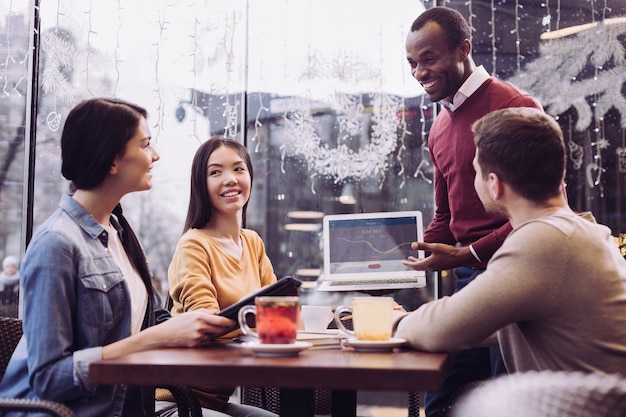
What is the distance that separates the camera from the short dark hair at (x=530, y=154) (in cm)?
154

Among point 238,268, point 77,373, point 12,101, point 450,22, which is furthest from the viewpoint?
point 12,101

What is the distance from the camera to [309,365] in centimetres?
119

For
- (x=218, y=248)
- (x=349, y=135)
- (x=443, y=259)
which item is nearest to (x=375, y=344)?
(x=443, y=259)

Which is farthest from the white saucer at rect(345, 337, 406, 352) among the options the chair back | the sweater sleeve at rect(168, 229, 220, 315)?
the chair back

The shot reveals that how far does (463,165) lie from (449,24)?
1.79 ft

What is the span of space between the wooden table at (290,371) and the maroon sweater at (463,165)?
1.15 meters

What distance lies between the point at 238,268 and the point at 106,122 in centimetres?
79

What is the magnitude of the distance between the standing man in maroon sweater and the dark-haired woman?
0.59 meters

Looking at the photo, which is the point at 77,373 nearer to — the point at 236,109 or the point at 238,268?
the point at 238,268

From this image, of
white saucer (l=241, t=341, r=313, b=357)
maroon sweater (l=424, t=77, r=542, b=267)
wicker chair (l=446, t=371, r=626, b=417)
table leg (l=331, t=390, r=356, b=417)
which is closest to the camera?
wicker chair (l=446, t=371, r=626, b=417)

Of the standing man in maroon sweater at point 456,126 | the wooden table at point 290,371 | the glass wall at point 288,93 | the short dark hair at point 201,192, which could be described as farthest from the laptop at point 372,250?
the wooden table at point 290,371

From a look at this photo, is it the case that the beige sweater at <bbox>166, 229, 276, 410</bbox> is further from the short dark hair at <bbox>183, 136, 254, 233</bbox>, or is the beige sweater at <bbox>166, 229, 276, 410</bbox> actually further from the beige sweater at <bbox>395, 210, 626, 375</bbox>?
the beige sweater at <bbox>395, 210, 626, 375</bbox>

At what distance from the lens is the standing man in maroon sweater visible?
8.02 feet

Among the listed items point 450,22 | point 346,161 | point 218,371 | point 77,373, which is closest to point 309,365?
point 218,371
